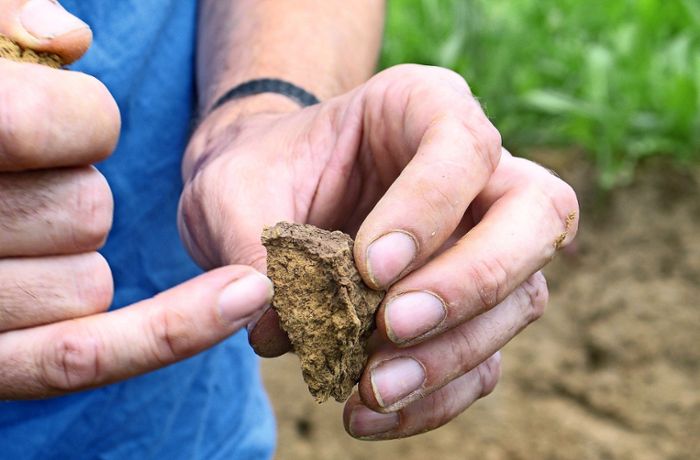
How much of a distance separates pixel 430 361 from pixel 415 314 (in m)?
0.12

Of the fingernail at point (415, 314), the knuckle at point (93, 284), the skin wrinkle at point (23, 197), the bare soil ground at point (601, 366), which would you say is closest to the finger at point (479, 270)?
the fingernail at point (415, 314)

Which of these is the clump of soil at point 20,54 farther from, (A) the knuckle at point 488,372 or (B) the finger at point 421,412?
(A) the knuckle at point 488,372

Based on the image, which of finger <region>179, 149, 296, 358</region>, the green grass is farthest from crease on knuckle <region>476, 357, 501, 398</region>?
the green grass

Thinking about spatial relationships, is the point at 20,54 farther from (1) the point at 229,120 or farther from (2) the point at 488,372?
(2) the point at 488,372

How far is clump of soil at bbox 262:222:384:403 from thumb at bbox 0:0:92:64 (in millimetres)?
419

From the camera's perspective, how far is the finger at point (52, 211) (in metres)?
1.12

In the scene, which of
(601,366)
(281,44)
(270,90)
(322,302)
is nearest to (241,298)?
(322,302)

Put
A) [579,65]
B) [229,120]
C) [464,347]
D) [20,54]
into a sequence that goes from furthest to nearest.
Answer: [579,65] < [229,120] < [464,347] < [20,54]

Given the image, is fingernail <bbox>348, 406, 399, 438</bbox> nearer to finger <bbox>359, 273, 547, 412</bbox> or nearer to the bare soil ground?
finger <bbox>359, 273, 547, 412</bbox>

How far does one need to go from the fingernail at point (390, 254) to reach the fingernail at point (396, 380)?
16 cm

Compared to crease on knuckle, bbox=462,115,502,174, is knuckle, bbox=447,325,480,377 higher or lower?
lower

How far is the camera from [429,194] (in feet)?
4.20

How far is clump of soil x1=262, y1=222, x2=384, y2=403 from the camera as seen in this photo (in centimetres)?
133

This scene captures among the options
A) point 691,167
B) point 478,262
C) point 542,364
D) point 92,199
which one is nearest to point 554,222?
point 478,262
